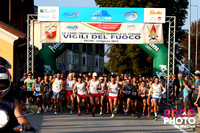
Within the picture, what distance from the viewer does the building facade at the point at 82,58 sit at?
62.6 m

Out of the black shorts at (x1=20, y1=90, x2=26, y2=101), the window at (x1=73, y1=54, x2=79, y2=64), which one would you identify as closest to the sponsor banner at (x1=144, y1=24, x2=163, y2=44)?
the black shorts at (x1=20, y1=90, x2=26, y2=101)

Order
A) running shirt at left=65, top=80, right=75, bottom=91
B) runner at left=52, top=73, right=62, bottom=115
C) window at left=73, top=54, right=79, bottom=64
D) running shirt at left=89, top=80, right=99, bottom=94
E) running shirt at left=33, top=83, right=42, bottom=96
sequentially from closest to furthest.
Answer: running shirt at left=89, top=80, right=99, bottom=94 → runner at left=52, top=73, right=62, bottom=115 → running shirt at left=33, top=83, right=42, bottom=96 → running shirt at left=65, top=80, right=75, bottom=91 → window at left=73, top=54, right=79, bottom=64

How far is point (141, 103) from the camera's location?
15.8 metres

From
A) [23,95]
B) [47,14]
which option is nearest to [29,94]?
[23,95]

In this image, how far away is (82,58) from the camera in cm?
7075

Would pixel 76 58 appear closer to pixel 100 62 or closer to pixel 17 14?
pixel 100 62

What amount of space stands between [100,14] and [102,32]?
988 millimetres

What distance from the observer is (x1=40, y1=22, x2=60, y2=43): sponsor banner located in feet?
60.4

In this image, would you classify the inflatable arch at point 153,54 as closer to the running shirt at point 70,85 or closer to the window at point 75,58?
the running shirt at point 70,85

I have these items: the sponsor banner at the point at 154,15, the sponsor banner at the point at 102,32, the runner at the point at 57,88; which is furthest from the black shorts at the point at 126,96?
the sponsor banner at the point at 154,15

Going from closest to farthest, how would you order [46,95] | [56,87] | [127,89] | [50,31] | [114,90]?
[114,90], [127,89], [56,87], [46,95], [50,31]

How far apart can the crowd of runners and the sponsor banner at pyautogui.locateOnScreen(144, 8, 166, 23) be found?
3.59 meters

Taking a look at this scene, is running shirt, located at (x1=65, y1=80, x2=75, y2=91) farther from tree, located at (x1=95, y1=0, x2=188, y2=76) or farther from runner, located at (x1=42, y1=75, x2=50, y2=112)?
tree, located at (x1=95, y1=0, x2=188, y2=76)

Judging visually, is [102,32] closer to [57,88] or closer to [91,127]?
[57,88]
